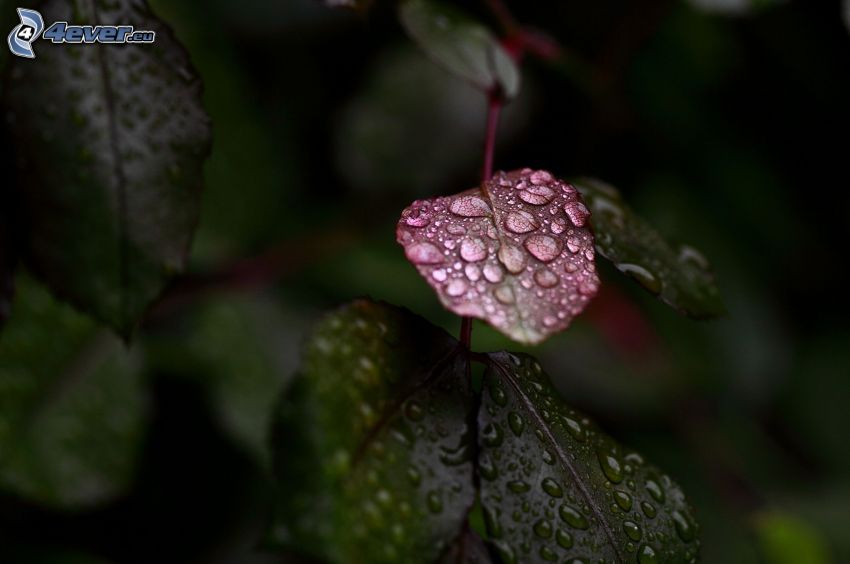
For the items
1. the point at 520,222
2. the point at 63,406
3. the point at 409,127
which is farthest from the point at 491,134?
the point at 409,127

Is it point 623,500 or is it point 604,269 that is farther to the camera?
point 604,269

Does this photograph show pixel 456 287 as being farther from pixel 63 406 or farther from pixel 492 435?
pixel 63 406

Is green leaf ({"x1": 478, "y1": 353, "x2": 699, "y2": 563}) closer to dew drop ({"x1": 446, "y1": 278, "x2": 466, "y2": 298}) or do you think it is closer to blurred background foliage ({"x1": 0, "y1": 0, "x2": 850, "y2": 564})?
dew drop ({"x1": 446, "y1": 278, "x2": 466, "y2": 298})

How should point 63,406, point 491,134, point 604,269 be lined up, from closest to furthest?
point 491,134 < point 63,406 < point 604,269

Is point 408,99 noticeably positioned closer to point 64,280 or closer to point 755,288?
point 755,288

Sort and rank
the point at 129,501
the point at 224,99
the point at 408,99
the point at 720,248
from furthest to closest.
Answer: the point at 720,248 < the point at 408,99 < the point at 224,99 < the point at 129,501

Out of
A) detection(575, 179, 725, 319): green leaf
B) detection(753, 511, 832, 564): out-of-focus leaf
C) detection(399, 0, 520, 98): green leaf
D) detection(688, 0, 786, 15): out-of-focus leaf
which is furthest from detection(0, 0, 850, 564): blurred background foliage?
detection(575, 179, 725, 319): green leaf

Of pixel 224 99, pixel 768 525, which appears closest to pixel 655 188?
pixel 768 525
